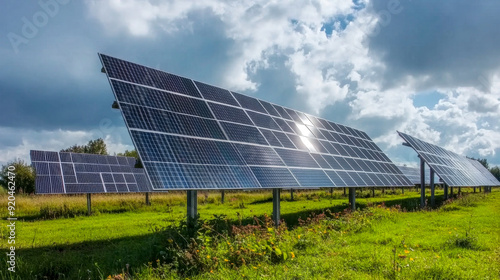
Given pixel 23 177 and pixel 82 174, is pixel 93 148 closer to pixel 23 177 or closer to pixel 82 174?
pixel 23 177

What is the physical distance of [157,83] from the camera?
13414 mm

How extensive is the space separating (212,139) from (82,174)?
15.8 metres

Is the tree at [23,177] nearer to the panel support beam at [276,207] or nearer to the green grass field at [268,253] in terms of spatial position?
the green grass field at [268,253]

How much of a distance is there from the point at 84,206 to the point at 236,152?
53.3 ft

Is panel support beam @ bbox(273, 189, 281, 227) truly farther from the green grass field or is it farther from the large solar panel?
the green grass field

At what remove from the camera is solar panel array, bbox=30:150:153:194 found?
2288cm

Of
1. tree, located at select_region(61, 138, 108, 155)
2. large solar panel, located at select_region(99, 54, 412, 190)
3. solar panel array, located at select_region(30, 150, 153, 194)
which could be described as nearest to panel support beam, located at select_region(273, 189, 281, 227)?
large solar panel, located at select_region(99, 54, 412, 190)

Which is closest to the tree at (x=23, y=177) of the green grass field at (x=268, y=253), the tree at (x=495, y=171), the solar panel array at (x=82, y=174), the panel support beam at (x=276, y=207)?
the solar panel array at (x=82, y=174)

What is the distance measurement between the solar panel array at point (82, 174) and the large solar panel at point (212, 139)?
8.52 meters

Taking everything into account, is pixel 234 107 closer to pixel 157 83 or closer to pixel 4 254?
pixel 157 83

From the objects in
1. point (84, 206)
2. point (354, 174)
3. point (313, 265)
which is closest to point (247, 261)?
point (313, 265)

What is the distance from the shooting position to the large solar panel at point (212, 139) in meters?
10.4

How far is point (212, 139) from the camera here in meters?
12.7

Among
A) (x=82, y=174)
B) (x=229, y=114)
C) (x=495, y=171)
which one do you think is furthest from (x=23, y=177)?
(x=495, y=171)
